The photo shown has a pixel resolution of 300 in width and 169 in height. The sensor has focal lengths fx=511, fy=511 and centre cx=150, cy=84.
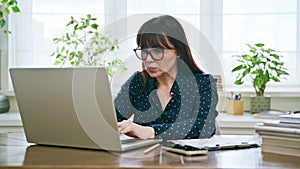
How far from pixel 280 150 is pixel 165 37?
0.79 m

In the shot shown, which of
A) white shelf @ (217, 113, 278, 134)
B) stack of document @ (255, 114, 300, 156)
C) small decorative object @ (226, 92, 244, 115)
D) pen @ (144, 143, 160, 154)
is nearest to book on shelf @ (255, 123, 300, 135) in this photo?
stack of document @ (255, 114, 300, 156)

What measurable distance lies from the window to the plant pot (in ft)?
0.77

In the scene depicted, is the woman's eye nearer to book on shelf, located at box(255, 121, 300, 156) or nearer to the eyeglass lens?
the eyeglass lens

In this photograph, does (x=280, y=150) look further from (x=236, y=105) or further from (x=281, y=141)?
(x=236, y=105)

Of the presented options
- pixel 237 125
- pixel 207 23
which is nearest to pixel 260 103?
pixel 237 125

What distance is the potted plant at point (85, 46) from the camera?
3.32 meters

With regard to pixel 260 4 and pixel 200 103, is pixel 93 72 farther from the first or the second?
pixel 260 4

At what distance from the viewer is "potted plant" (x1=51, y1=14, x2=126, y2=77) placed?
3324 mm

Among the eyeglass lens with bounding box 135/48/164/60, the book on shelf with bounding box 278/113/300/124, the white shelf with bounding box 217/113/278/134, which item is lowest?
the white shelf with bounding box 217/113/278/134

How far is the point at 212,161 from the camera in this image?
1435mm

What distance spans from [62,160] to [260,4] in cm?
235

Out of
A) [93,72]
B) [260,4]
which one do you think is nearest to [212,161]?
[93,72]

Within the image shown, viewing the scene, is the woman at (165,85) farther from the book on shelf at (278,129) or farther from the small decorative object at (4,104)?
the small decorative object at (4,104)

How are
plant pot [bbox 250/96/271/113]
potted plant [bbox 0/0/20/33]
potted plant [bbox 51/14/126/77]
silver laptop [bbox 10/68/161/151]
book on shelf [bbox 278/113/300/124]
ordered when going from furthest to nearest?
1. potted plant [bbox 51/14/126/77]
2. plant pot [bbox 250/96/271/113]
3. potted plant [bbox 0/0/20/33]
4. book on shelf [bbox 278/113/300/124]
5. silver laptop [bbox 10/68/161/151]
